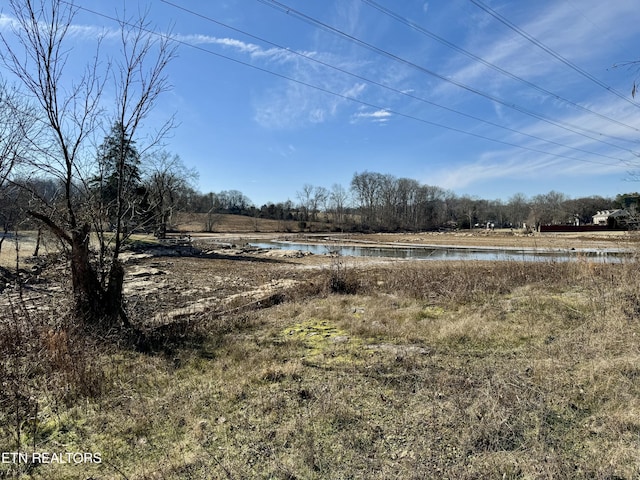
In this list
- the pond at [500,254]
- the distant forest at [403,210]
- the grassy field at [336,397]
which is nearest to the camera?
the grassy field at [336,397]

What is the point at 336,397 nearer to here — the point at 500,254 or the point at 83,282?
the point at 83,282

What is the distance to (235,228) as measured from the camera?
262 feet

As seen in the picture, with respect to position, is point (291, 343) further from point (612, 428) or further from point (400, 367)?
point (612, 428)

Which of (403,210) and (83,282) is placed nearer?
(83,282)

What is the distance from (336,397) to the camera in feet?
13.5

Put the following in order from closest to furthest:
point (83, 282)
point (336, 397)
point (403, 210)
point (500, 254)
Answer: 1. point (336, 397)
2. point (83, 282)
3. point (500, 254)
4. point (403, 210)

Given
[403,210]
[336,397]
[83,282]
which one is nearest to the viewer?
[336,397]

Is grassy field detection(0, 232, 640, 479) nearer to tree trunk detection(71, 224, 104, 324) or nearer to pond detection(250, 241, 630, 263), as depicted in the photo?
tree trunk detection(71, 224, 104, 324)

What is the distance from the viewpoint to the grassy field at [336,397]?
117 inches

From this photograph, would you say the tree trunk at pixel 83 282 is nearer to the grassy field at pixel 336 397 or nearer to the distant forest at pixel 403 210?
the grassy field at pixel 336 397

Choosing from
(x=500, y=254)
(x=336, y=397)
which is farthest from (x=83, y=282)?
(x=500, y=254)

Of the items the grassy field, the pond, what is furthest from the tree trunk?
the pond

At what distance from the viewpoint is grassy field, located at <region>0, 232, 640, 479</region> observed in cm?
297

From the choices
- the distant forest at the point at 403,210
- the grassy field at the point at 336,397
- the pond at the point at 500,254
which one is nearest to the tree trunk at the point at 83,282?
the grassy field at the point at 336,397
